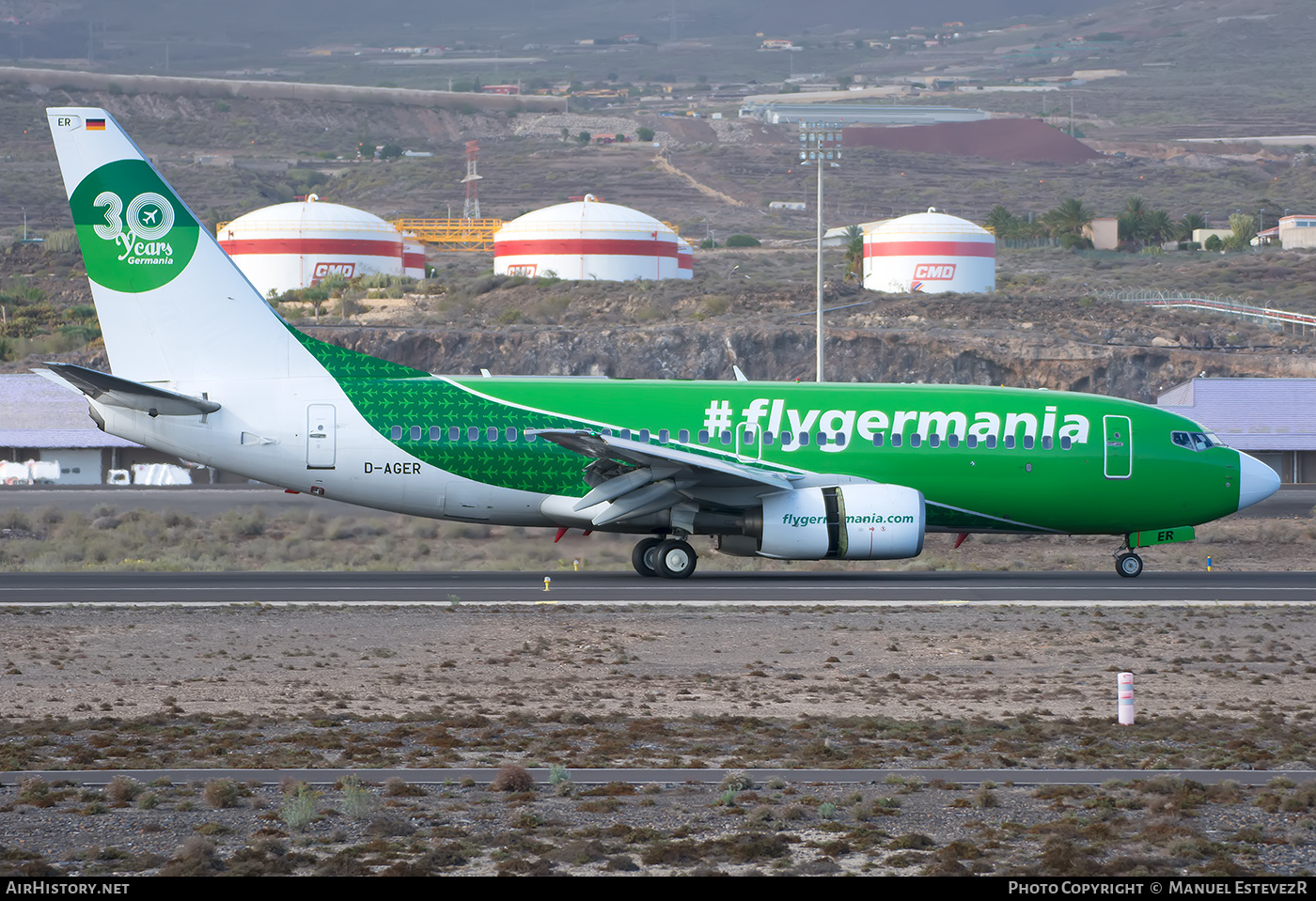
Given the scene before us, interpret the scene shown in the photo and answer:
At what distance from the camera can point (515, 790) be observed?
488 inches

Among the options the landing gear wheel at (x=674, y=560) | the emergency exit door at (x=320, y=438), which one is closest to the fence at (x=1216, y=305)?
the landing gear wheel at (x=674, y=560)

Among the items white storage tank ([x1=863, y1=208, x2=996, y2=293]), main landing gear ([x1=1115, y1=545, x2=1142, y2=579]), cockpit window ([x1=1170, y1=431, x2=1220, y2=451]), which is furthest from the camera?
white storage tank ([x1=863, y1=208, x2=996, y2=293])

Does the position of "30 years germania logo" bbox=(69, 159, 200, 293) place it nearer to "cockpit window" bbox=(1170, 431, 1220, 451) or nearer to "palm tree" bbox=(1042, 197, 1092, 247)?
"cockpit window" bbox=(1170, 431, 1220, 451)

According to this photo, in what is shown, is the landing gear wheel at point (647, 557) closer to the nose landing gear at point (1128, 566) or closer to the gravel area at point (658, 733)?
the gravel area at point (658, 733)

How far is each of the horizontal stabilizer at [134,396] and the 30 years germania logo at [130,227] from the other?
211cm

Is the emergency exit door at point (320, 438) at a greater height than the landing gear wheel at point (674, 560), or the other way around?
the emergency exit door at point (320, 438)

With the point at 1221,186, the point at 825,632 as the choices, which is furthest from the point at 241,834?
the point at 1221,186

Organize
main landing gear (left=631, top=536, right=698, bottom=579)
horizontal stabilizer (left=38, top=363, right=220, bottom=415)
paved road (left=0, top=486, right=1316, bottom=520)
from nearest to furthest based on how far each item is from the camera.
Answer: horizontal stabilizer (left=38, top=363, right=220, bottom=415), main landing gear (left=631, top=536, right=698, bottom=579), paved road (left=0, top=486, right=1316, bottom=520)

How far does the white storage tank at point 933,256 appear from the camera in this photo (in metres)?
99.9

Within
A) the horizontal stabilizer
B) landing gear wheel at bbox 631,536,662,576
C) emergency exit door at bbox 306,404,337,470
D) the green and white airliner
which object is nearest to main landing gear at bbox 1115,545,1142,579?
the green and white airliner

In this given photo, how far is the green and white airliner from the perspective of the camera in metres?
28.5

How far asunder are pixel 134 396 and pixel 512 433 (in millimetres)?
7101

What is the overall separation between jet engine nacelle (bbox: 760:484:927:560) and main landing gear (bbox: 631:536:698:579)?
193cm
